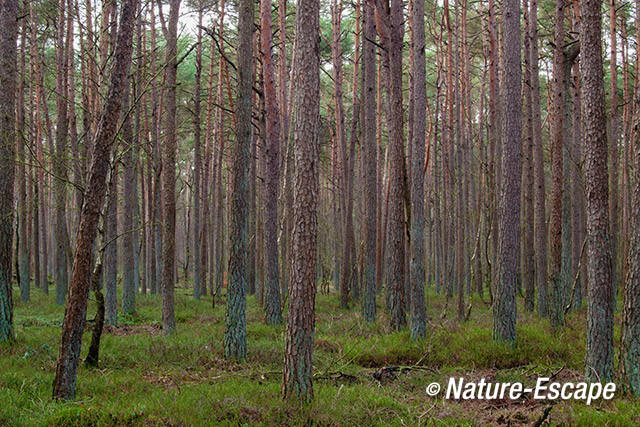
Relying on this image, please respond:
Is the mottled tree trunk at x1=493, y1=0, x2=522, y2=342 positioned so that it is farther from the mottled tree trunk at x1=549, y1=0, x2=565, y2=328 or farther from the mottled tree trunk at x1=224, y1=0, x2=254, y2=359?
the mottled tree trunk at x1=224, y1=0, x2=254, y2=359

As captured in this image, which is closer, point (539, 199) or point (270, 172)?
point (539, 199)

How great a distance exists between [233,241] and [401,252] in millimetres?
3554

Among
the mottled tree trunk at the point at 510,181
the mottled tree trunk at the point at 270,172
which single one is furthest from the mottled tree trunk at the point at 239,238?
the mottled tree trunk at the point at 510,181

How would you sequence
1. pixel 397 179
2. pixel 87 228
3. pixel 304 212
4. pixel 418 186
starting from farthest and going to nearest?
pixel 397 179 → pixel 418 186 → pixel 87 228 → pixel 304 212

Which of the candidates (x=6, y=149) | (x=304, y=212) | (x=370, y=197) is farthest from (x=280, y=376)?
(x=370, y=197)

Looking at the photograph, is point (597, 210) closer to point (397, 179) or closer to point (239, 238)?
point (397, 179)

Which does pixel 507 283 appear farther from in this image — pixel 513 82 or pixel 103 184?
pixel 103 184

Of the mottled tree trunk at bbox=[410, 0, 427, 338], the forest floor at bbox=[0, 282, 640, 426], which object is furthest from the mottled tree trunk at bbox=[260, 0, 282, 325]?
the mottled tree trunk at bbox=[410, 0, 427, 338]

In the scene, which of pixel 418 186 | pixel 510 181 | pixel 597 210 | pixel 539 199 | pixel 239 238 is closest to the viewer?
pixel 597 210

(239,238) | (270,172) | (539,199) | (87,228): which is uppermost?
(270,172)

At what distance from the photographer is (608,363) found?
253 inches

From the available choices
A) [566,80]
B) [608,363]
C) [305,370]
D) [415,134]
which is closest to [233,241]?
[305,370]

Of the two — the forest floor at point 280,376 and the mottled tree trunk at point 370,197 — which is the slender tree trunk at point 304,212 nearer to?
the forest floor at point 280,376

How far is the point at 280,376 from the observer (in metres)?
7.14
